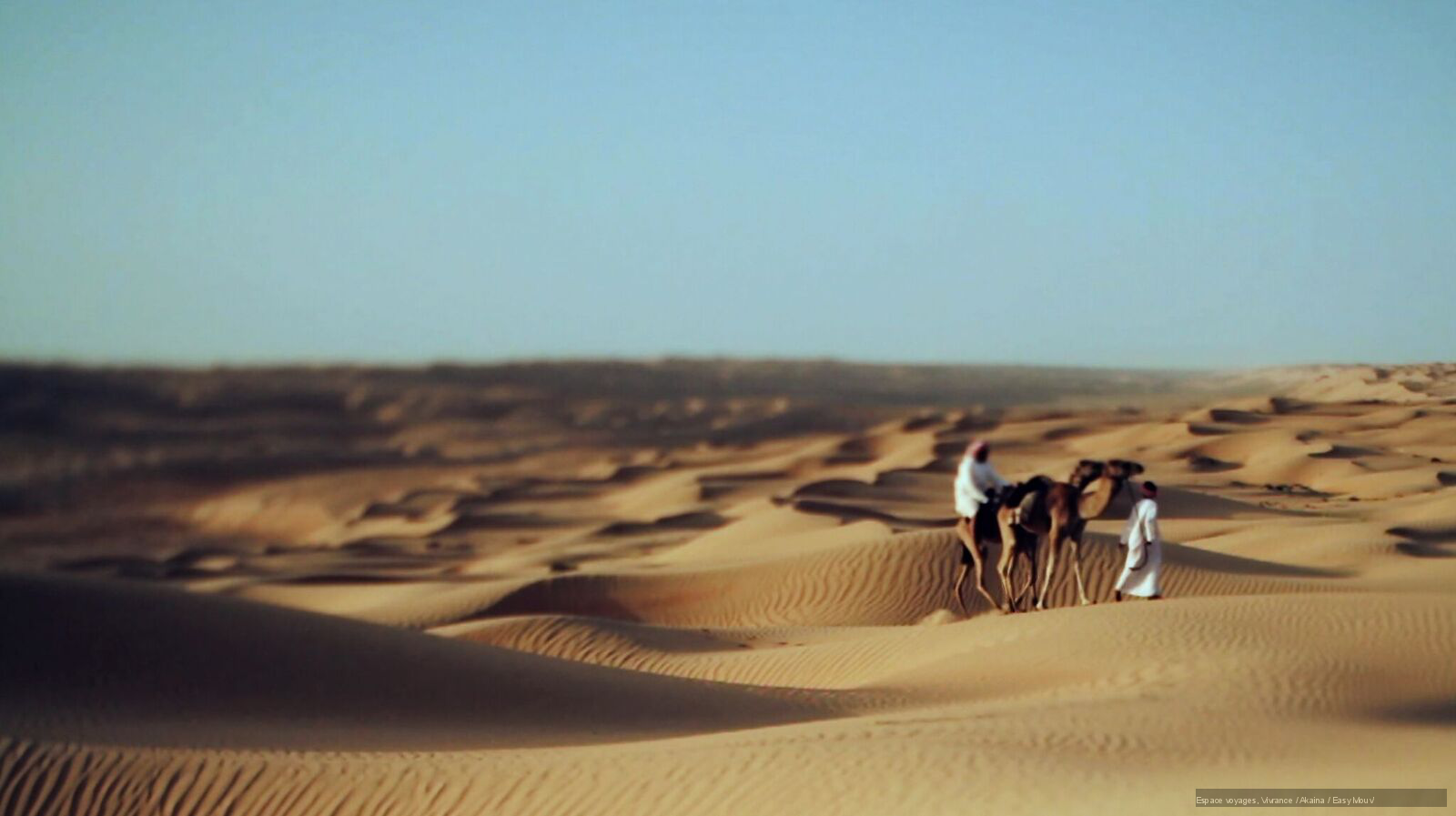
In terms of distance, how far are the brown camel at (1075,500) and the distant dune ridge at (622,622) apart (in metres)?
1.03

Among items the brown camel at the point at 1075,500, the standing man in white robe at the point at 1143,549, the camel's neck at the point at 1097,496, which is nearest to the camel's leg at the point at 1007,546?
the brown camel at the point at 1075,500

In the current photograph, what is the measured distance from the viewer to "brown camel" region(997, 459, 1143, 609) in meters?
16.7

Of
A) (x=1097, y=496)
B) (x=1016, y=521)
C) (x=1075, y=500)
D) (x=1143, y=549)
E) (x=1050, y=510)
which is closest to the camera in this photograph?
(x=1097, y=496)

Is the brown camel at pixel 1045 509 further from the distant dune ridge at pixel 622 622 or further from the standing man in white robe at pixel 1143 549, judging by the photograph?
the distant dune ridge at pixel 622 622

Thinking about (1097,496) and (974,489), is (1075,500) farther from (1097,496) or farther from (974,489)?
(974,489)

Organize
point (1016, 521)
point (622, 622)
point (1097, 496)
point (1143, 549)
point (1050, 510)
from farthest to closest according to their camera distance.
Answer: point (622, 622)
point (1143, 549)
point (1016, 521)
point (1050, 510)
point (1097, 496)

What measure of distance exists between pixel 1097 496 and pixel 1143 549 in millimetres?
1171

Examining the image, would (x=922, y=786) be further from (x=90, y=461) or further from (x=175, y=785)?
(x=90, y=461)

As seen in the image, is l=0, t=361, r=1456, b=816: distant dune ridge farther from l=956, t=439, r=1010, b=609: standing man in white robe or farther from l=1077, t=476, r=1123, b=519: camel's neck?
l=1077, t=476, r=1123, b=519: camel's neck

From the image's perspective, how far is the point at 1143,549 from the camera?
57.7 feet

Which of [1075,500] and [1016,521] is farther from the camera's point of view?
[1016,521]

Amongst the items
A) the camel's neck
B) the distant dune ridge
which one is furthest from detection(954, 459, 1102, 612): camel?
the distant dune ridge

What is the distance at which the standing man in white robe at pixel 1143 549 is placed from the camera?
55.7 feet

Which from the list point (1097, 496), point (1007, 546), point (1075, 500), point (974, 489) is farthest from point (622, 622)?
point (1097, 496)
